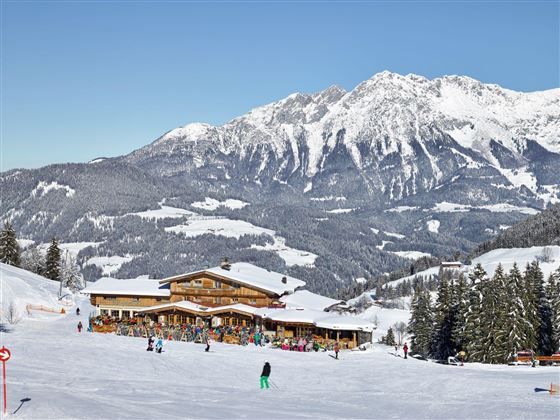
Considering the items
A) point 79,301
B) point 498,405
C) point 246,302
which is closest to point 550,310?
point 246,302

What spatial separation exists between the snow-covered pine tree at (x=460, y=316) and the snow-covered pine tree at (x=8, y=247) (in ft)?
258

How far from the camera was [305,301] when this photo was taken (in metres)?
82.4

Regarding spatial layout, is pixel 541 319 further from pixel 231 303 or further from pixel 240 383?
pixel 240 383

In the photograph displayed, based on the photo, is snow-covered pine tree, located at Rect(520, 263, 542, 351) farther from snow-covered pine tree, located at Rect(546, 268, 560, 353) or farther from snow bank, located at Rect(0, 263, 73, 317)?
snow bank, located at Rect(0, 263, 73, 317)

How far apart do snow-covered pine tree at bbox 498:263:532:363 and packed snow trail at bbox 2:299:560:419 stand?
991cm

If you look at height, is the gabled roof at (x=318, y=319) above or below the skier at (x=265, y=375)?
above

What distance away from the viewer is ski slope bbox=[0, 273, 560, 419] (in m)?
31.9


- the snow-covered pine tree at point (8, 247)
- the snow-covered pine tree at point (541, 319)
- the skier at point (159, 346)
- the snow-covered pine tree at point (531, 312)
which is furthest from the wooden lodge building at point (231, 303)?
the snow-covered pine tree at point (8, 247)

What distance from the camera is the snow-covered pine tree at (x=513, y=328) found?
59234 millimetres

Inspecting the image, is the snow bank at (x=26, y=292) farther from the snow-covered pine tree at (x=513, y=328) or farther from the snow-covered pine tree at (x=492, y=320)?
the snow-covered pine tree at (x=513, y=328)

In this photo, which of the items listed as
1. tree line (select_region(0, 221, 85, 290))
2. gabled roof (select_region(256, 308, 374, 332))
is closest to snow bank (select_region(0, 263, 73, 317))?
tree line (select_region(0, 221, 85, 290))

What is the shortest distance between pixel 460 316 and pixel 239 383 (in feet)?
96.1

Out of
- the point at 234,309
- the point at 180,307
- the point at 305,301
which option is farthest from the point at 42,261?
the point at 234,309

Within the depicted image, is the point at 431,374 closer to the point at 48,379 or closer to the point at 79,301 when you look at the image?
the point at 48,379
